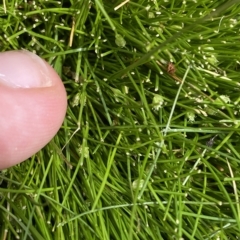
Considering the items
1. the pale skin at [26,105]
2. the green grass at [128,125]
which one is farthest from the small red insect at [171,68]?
the pale skin at [26,105]

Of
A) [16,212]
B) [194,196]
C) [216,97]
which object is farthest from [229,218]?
[16,212]

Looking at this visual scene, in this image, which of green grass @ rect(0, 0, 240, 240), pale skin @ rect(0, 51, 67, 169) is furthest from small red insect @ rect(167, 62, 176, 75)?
pale skin @ rect(0, 51, 67, 169)

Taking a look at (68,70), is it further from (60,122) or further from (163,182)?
(163,182)

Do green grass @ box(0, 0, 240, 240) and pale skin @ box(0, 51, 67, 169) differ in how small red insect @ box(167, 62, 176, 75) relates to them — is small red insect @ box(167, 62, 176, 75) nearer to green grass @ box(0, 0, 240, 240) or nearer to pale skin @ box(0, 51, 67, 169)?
green grass @ box(0, 0, 240, 240)
